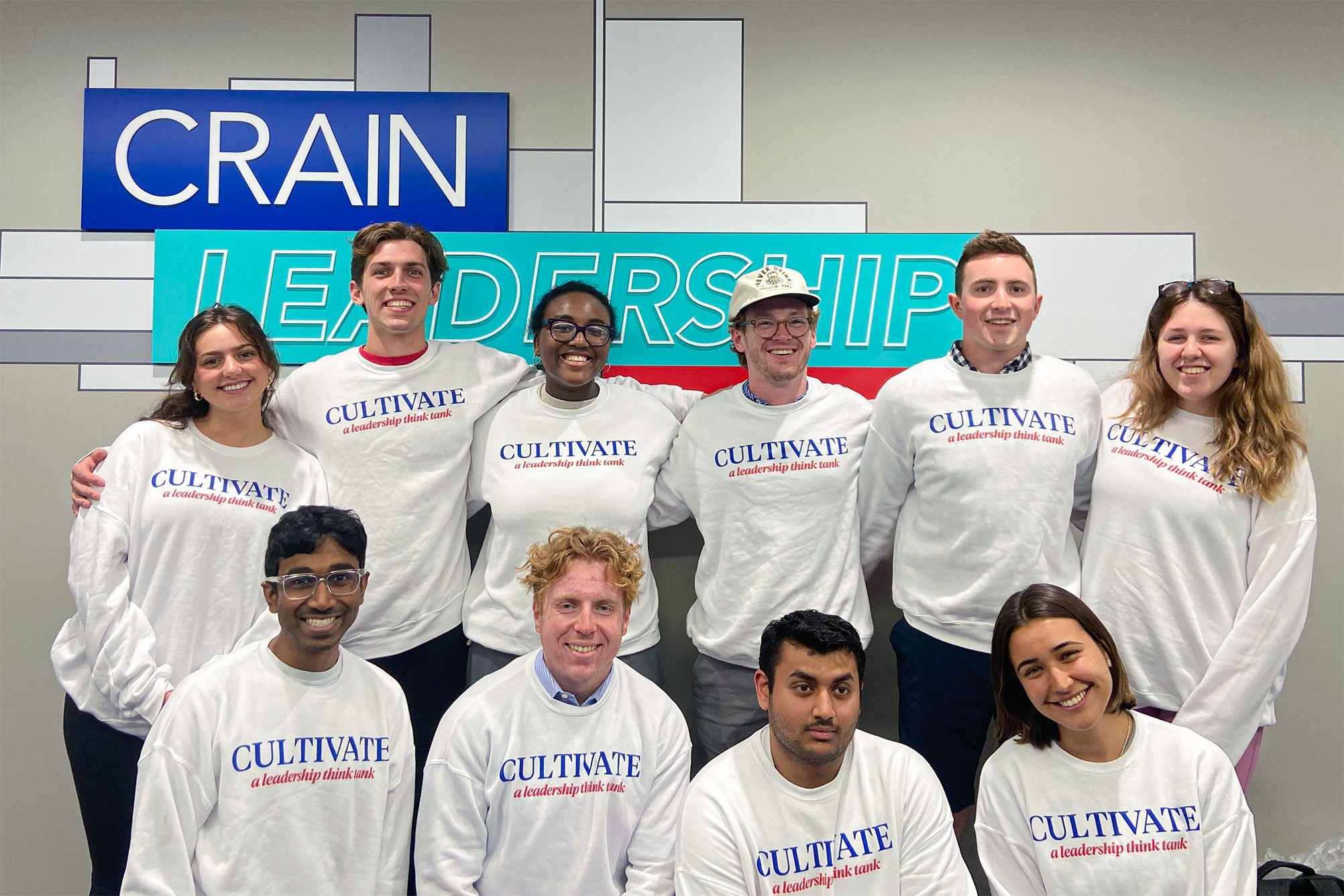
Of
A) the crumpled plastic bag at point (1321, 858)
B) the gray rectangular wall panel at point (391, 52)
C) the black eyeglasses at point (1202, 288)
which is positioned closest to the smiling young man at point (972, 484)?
the black eyeglasses at point (1202, 288)

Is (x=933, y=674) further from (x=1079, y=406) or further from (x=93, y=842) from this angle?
(x=93, y=842)

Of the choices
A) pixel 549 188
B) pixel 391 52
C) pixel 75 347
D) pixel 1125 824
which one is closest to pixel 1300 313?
pixel 1125 824

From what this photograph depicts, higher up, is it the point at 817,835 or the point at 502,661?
the point at 502,661

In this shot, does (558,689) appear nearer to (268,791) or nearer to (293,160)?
(268,791)

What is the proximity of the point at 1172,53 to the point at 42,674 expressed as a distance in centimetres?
440

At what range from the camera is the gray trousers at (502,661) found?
2635 millimetres

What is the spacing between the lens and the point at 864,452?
2.68m

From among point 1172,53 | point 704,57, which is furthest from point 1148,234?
point 704,57

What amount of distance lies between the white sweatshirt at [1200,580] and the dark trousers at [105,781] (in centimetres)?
261

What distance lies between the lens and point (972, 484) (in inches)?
99.0

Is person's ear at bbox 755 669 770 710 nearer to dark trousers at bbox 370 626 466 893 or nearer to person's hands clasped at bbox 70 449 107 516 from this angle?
dark trousers at bbox 370 626 466 893

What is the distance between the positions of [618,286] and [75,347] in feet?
6.11

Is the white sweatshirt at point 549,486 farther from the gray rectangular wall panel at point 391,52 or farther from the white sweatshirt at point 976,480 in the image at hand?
the gray rectangular wall panel at point 391,52

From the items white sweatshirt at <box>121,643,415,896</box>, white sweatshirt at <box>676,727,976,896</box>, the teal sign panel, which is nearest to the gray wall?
the teal sign panel
